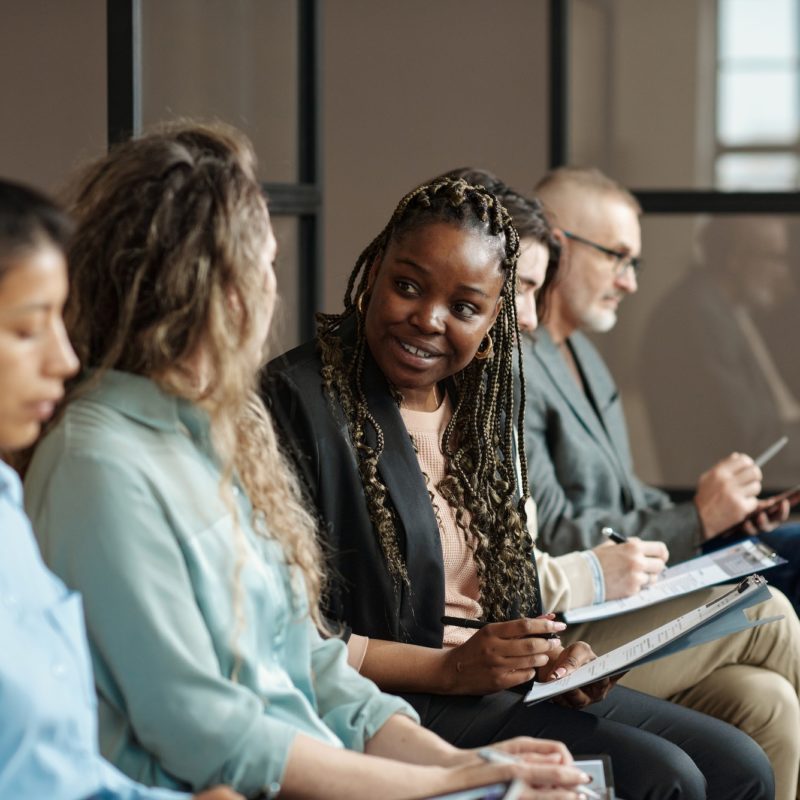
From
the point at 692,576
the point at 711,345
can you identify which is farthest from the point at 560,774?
the point at 711,345

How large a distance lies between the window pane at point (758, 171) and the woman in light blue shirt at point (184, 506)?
3035 mm

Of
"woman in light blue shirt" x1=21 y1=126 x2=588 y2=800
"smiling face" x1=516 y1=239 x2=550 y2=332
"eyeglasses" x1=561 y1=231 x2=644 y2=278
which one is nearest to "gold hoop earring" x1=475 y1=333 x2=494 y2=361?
"smiling face" x1=516 y1=239 x2=550 y2=332

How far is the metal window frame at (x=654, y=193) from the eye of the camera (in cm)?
416

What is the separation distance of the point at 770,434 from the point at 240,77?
2.04 metres

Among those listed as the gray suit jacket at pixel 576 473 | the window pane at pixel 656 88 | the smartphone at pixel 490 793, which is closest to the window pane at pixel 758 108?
the window pane at pixel 656 88

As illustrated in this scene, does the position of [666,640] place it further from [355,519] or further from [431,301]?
[431,301]

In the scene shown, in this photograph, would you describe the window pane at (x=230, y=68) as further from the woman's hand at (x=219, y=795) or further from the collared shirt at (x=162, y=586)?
the woman's hand at (x=219, y=795)

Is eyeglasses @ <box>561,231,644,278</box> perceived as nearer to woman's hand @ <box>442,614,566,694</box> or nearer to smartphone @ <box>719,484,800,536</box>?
smartphone @ <box>719,484,800,536</box>

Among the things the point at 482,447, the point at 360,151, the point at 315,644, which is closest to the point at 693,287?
the point at 360,151

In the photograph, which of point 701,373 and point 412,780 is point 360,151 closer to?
point 701,373

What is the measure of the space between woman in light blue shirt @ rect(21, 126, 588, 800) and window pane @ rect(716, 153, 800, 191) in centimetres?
303

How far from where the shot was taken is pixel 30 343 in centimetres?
110

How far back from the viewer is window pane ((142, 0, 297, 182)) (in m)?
2.63

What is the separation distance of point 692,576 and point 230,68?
1591 millimetres
